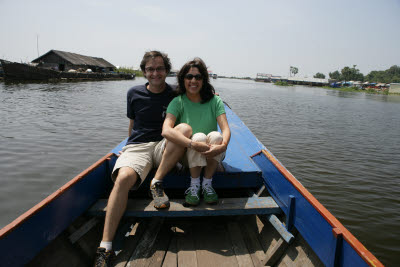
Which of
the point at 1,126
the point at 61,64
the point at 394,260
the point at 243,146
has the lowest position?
the point at 394,260

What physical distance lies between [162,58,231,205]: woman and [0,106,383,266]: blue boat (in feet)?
0.79

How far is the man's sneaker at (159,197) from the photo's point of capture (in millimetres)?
2229

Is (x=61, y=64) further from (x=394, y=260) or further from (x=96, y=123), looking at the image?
(x=394, y=260)

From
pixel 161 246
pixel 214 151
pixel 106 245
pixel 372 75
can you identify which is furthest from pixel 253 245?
pixel 372 75

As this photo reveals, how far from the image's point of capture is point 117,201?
212cm

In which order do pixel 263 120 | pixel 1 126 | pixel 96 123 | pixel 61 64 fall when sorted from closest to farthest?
pixel 1 126, pixel 96 123, pixel 263 120, pixel 61 64

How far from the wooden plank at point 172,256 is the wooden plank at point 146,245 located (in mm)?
157

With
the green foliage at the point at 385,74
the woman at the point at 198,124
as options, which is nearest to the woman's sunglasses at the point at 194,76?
the woman at the point at 198,124

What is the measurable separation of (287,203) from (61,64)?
43.5 metres

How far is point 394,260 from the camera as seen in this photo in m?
3.21

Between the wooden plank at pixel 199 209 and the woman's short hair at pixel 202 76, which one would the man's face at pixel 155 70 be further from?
the wooden plank at pixel 199 209

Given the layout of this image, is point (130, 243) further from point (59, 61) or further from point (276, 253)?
point (59, 61)

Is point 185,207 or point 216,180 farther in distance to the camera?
point 216,180

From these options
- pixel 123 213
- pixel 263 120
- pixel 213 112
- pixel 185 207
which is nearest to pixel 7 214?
pixel 123 213
